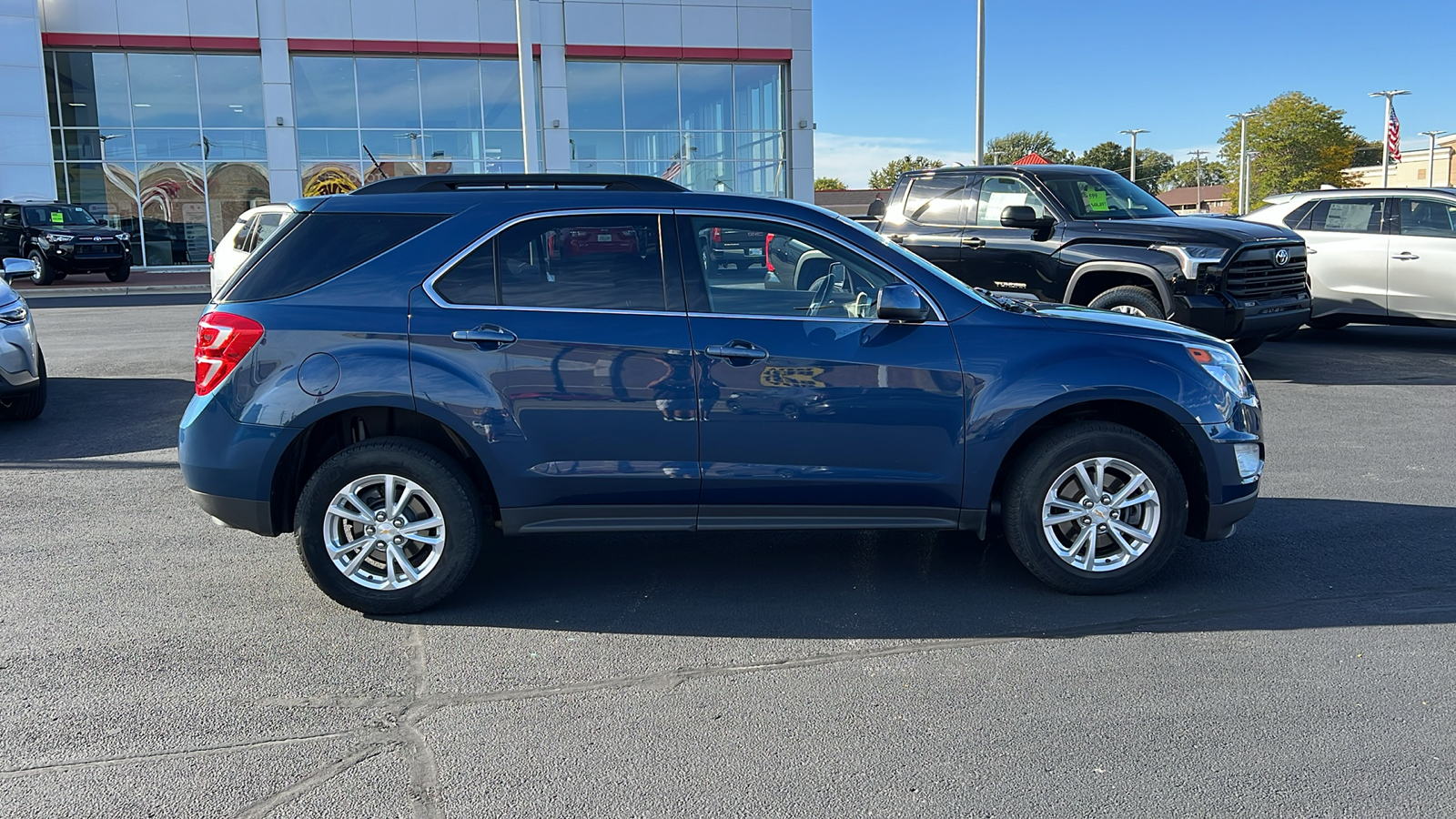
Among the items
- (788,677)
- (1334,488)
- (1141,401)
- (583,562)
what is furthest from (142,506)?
(1334,488)

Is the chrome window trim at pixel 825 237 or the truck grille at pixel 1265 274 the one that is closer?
the chrome window trim at pixel 825 237

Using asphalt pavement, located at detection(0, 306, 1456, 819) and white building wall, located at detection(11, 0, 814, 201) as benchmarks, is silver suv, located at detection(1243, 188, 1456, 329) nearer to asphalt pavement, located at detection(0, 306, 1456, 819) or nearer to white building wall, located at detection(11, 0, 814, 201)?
asphalt pavement, located at detection(0, 306, 1456, 819)

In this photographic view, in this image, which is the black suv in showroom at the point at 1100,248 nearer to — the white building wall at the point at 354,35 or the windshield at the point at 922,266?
the windshield at the point at 922,266

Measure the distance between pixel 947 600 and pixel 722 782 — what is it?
1.82m

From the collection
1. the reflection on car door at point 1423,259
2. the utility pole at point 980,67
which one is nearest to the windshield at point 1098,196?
the reflection on car door at point 1423,259

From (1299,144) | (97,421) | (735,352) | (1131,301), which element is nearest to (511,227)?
(735,352)

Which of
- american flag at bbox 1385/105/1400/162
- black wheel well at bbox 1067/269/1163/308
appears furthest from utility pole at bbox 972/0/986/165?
american flag at bbox 1385/105/1400/162

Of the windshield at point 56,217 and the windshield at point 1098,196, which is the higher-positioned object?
the windshield at point 56,217

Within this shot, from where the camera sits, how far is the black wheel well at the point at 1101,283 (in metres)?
10.5

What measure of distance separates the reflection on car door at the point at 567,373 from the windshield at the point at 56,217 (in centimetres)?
2555

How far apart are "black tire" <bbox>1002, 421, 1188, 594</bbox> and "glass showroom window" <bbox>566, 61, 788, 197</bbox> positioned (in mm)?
27782

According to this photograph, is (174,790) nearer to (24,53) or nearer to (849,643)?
(849,643)

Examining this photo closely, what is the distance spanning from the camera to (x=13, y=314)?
28.9 ft

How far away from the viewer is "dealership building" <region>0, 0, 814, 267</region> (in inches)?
1177
